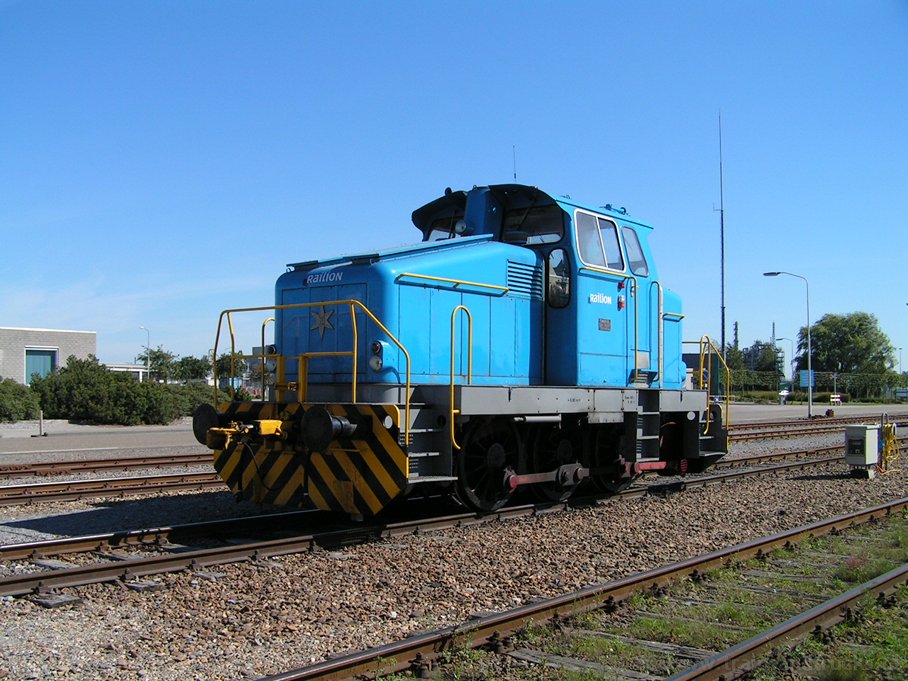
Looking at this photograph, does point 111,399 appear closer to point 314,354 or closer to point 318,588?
point 314,354

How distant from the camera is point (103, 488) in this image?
35.9 ft

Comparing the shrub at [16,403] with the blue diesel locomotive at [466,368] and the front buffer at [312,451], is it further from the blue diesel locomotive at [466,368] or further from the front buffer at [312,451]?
the front buffer at [312,451]

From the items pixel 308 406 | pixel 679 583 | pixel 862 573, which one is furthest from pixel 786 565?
pixel 308 406

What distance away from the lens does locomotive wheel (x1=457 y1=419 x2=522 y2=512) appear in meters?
8.71

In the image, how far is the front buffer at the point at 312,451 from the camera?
7.63 m

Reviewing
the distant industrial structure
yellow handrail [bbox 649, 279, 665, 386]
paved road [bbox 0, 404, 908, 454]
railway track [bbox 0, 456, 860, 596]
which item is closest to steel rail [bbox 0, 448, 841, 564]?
railway track [bbox 0, 456, 860, 596]

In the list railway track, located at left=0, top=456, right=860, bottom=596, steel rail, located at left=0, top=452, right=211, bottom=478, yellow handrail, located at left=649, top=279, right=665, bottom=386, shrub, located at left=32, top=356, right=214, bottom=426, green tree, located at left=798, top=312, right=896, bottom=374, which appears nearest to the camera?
railway track, located at left=0, top=456, right=860, bottom=596

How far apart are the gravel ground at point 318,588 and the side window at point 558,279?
2427 millimetres

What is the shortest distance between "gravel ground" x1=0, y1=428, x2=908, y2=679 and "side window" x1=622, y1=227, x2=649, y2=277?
2.93 m

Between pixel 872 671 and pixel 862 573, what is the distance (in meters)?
2.34

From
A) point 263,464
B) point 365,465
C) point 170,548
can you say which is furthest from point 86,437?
point 365,465

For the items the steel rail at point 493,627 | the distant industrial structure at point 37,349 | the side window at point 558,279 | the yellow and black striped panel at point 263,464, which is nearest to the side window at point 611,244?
the side window at point 558,279

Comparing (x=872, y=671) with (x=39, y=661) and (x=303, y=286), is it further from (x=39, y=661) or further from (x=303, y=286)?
(x=303, y=286)

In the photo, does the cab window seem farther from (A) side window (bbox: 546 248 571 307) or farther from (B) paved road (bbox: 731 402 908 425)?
(B) paved road (bbox: 731 402 908 425)
